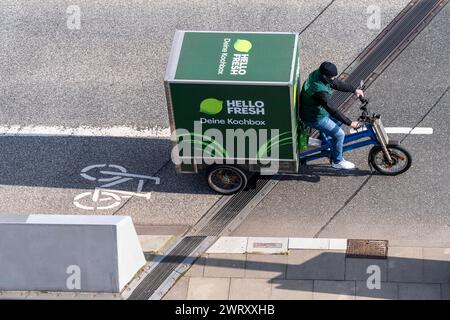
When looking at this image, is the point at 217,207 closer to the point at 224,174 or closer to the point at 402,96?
the point at 224,174

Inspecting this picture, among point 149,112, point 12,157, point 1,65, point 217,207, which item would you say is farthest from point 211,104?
point 1,65

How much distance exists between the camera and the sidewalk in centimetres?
1150

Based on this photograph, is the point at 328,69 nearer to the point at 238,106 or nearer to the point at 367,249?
the point at 238,106

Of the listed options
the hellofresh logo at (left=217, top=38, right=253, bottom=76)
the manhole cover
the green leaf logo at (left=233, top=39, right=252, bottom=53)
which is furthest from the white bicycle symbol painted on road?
the manhole cover

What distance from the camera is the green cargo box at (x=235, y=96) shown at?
1152cm

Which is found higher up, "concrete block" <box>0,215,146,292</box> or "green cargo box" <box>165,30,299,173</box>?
"green cargo box" <box>165,30,299,173</box>

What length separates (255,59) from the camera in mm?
11727

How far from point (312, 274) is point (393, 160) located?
7.65 ft

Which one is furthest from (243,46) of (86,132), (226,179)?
(86,132)

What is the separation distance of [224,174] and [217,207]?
53cm

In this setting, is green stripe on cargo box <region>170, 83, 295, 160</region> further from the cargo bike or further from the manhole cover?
the manhole cover

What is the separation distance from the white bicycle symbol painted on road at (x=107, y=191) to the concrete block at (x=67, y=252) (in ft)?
4.75

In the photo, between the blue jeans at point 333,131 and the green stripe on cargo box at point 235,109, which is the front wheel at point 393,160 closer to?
the blue jeans at point 333,131

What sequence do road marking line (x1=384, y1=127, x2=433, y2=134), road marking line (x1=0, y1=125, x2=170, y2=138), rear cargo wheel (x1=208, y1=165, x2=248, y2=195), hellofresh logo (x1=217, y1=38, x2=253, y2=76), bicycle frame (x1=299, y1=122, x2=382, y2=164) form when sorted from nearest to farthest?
hellofresh logo (x1=217, y1=38, x2=253, y2=76)
bicycle frame (x1=299, y1=122, x2=382, y2=164)
rear cargo wheel (x1=208, y1=165, x2=248, y2=195)
road marking line (x1=384, y1=127, x2=433, y2=134)
road marking line (x1=0, y1=125, x2=170, y2=138)
